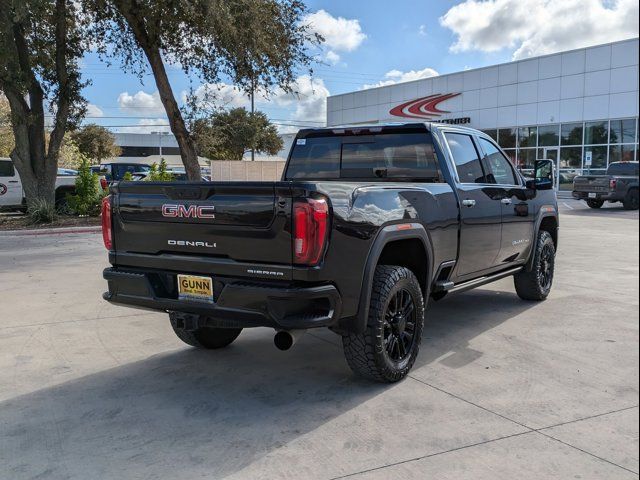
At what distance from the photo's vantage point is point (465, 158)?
5.71m

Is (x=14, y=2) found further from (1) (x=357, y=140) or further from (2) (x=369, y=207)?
(2) (x=369, y=207)

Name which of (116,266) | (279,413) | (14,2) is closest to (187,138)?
(14,2)

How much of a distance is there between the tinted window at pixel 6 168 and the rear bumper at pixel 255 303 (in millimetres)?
17055

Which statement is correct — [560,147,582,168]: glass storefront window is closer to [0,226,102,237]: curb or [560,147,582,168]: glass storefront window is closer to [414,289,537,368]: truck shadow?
[0,226,102,237]: curb

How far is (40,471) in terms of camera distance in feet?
10.5

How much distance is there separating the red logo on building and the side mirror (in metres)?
29.3

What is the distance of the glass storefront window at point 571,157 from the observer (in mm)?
29427

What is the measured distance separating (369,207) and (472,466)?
1.73m

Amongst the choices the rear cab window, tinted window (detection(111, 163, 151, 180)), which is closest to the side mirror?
the rear cab window

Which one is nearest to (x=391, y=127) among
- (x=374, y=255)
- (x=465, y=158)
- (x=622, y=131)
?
(x=465, y=158)

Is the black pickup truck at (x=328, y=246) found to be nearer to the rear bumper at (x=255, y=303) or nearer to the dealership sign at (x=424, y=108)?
the rear bumper at (x=255, y=303)

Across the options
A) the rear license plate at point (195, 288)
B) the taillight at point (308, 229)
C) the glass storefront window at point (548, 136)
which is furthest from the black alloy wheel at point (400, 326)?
the glass storefront window at point (548, 136)

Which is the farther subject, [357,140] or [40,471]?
[357,140]

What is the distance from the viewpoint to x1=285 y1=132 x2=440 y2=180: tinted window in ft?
17.7
